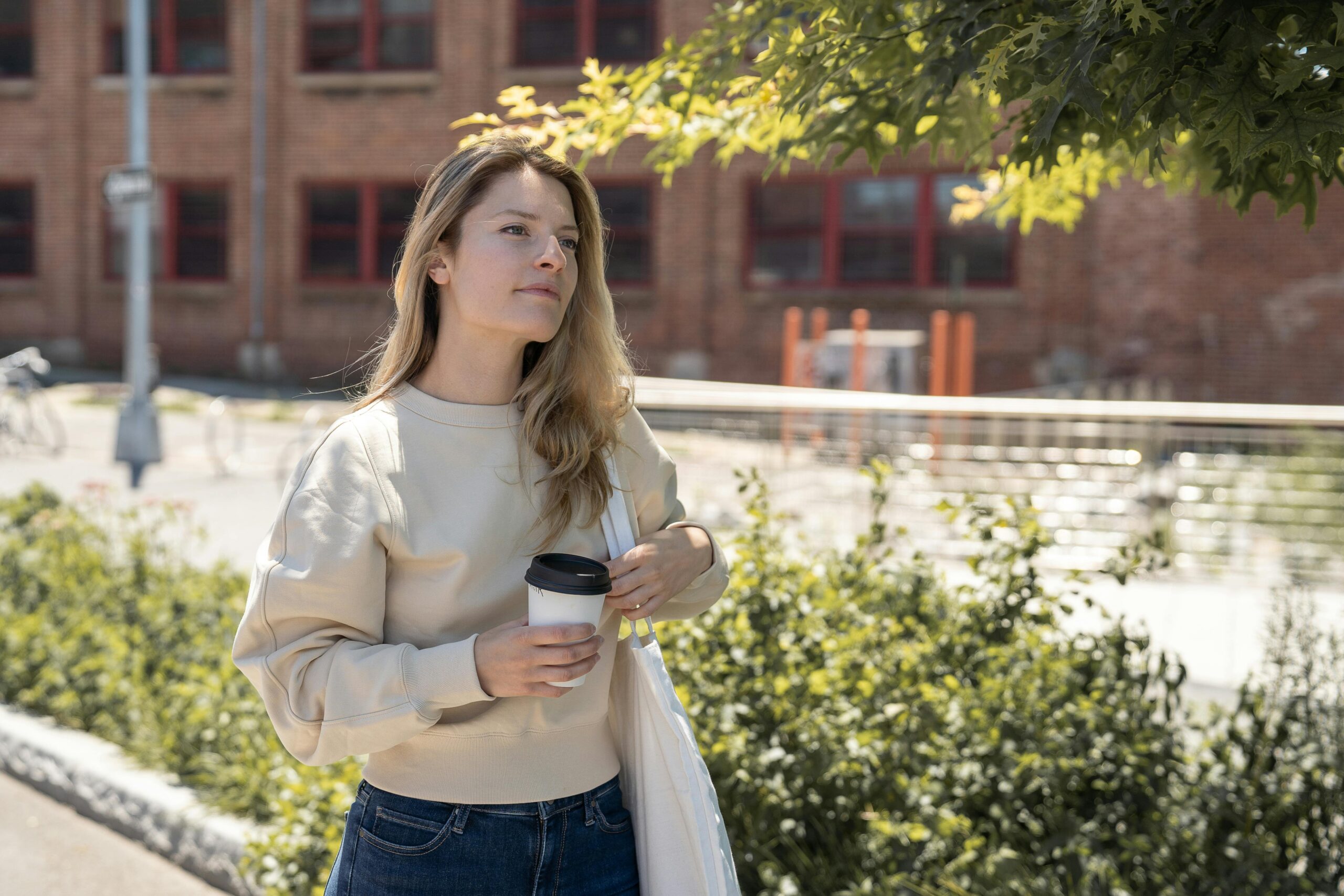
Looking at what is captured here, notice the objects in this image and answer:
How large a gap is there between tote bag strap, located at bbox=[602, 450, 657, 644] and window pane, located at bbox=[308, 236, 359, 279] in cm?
2130

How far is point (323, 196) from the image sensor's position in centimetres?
2258

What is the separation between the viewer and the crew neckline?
215 centimetres

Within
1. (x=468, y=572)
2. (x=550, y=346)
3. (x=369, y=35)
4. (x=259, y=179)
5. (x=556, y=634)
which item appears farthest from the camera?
(x=259, y=179)

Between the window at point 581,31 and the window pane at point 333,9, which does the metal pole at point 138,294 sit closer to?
the window at point 581,31

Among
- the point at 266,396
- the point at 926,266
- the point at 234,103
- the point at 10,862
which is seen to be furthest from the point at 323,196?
the point at 10,862

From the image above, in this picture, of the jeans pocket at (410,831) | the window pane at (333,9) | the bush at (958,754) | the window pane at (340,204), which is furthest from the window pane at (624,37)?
the jeans pocket at (410,831)

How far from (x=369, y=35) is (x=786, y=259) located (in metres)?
8.36

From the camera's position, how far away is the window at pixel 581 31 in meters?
21.0

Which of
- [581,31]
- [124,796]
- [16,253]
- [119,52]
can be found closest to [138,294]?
[124,796]

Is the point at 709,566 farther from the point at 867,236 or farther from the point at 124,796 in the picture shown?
the point at 867,236

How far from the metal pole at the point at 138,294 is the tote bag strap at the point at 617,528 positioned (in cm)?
1176

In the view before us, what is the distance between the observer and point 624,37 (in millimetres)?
21125

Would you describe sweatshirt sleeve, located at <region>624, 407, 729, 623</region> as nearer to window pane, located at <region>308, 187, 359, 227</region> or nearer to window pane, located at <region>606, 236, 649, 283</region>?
window pane, located at <region>606, 236, 649, 283</region>

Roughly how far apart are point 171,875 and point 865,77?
351cm
